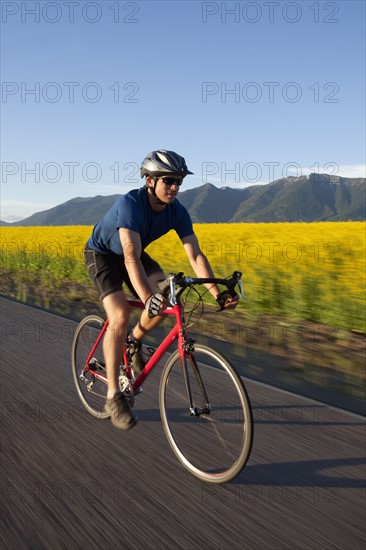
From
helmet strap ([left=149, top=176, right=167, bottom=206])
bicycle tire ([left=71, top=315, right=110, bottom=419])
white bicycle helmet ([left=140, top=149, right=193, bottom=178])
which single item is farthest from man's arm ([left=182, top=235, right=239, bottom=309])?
bicycle tire ([left=71, top=315, right=110, bottom=419])

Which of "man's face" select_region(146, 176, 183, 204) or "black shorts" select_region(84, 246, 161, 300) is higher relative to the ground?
"man's face" select_region(146, 176, 183, 204)

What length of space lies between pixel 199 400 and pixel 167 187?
5.05ft

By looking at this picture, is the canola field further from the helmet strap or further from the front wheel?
the helmet strap

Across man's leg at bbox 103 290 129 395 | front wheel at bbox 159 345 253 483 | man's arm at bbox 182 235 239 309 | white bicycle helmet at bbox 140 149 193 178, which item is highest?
white bicycle helmet at bbox 140 149 193 178

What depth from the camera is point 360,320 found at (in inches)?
306

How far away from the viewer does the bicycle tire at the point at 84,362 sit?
5016mm

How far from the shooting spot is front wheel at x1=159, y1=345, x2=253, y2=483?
3566mm

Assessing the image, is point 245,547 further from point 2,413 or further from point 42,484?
point 2,413

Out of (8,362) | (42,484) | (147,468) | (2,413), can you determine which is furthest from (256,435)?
(8,362)

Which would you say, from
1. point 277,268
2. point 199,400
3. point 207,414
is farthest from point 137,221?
point 277,268

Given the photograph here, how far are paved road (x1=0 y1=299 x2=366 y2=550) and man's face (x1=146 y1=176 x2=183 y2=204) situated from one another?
1.82m

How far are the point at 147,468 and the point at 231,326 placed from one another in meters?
5.10

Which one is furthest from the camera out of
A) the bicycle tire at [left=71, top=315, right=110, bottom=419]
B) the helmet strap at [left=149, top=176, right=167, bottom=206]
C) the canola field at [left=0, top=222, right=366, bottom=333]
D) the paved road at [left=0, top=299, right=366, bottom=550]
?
the canola field at [left=0, top=222, right=366, bottom=333]

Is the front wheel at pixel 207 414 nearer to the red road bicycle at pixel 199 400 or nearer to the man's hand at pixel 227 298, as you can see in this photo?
the red road bicycle at pixel 199 400
